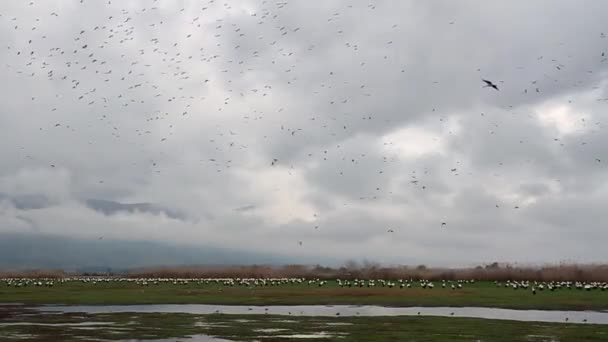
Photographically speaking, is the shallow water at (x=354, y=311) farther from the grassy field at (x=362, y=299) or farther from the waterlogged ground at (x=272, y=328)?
the grassy field at (x=362, y=299)

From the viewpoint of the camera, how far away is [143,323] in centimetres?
4628

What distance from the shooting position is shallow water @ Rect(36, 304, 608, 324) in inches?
2060

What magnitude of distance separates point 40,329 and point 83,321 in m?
5.72

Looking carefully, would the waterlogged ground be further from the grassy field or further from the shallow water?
the grassy field

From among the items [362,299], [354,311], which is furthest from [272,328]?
[362,299]

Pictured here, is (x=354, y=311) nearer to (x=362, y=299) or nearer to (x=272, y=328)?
(x=272, y=328)

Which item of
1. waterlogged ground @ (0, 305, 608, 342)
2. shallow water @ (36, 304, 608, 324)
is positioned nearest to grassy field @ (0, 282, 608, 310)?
shallow water @ (36, 304, 608, 324)

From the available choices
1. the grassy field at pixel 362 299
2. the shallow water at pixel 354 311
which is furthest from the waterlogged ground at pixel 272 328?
the grassy field at pixel 362 299

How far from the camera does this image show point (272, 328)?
43.3 metres

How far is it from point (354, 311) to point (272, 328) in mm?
15064

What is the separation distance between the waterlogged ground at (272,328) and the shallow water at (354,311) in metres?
3.59

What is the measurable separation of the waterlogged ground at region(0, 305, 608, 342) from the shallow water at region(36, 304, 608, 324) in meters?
3.59

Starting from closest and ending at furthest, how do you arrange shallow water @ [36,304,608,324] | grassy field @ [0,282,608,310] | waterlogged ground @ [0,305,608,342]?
waterlogged ground @ [0,305,608,342]
shallow water @ [36,304,608,324]
grassy field @ [0,282,608,310]

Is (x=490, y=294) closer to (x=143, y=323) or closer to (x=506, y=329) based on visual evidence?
(x=506, y=329)
